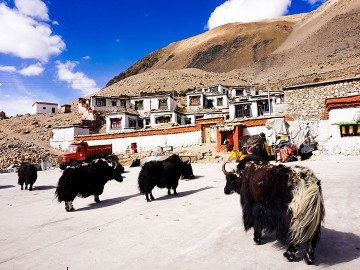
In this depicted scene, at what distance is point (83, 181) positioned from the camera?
7.38 m

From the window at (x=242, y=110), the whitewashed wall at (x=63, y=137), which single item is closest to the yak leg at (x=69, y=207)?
the whitewashed wall at (x=63, y=137)

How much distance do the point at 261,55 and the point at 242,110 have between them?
293 feet

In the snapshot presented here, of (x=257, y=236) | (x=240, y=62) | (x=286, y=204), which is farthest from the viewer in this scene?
(x=240, y=62)

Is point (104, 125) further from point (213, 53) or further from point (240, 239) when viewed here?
point (213, 53)

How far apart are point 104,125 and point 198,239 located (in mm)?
Result: 39435

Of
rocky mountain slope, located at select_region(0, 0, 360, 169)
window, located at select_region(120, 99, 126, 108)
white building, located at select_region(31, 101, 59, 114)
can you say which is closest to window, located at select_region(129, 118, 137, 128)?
window, located at select_region(120, 99, 126, 108)

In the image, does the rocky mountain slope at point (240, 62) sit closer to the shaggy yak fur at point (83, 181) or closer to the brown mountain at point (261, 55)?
the brown mountain at point (261, 55)

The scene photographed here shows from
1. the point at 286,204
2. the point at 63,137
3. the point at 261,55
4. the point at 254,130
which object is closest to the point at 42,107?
the point at 63,137

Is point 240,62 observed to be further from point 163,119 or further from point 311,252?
point 311,252

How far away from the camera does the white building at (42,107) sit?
51.6 metres

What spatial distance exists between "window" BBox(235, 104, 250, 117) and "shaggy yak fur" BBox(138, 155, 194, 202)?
2617cm

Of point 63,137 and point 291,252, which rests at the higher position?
point 63,137

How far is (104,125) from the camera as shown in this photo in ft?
135

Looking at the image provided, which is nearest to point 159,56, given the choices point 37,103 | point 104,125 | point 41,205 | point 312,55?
point 312,55
